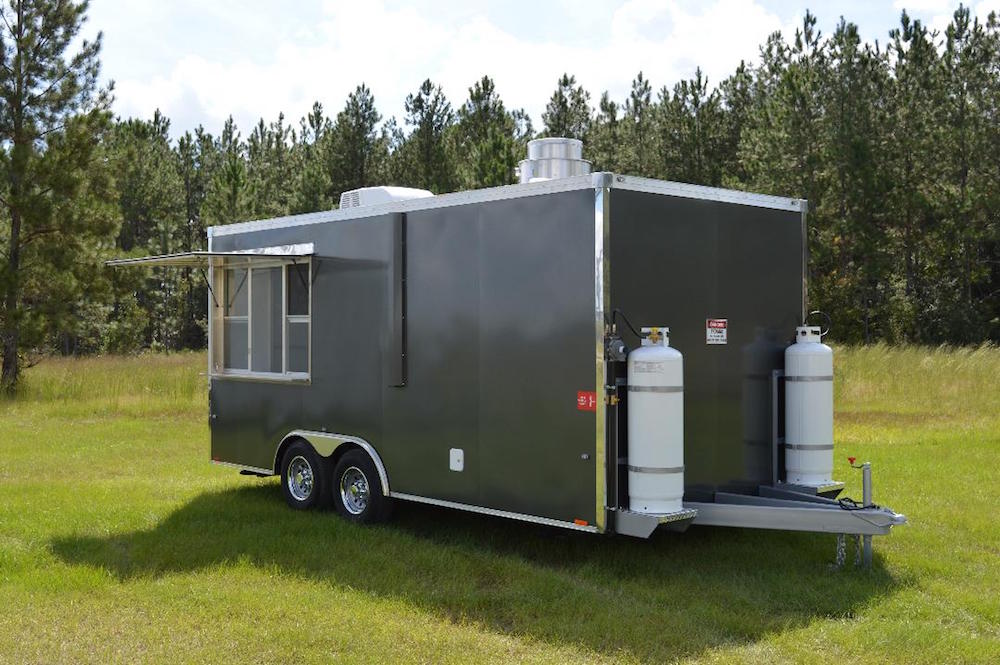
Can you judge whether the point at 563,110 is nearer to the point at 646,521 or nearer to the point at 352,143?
the point at 352,143

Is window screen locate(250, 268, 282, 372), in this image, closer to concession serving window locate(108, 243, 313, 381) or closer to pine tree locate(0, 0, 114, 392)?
concession serving window locate(108, 243, 313, 381)

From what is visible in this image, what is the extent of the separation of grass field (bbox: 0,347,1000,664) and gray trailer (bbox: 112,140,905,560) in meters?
0.43

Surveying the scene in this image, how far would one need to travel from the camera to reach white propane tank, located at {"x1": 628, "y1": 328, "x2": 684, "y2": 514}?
6.15m

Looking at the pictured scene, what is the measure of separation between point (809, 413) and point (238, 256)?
16.6ft

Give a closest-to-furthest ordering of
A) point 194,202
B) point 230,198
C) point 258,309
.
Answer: point 258,309, point 230,198, point 194,202

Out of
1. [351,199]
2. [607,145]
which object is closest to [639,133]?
[607,145]

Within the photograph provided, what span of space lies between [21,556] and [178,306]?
114ft

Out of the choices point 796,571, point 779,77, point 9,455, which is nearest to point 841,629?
point 796,571

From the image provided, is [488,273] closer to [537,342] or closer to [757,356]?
[537,342]

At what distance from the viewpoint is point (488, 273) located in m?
7.05

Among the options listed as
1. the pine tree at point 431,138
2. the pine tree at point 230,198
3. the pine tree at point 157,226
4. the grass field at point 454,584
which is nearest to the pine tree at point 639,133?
the pine tree at point 431,138

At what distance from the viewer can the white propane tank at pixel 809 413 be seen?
23.4 feet

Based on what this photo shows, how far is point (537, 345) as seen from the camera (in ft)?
22.0

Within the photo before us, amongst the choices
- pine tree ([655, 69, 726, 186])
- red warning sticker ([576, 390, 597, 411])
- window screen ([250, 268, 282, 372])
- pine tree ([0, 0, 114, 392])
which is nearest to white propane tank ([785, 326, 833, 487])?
red warning sticker ([576, 390, 597, 411])
